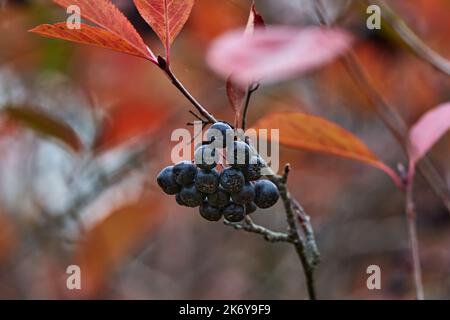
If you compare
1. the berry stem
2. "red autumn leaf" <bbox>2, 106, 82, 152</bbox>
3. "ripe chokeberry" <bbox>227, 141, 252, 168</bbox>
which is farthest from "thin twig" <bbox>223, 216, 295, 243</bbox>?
"red autumn leaf" <bbox>2, 106, 82, 152</bbox>

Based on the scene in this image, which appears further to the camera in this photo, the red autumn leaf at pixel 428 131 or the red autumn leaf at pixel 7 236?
the red autumn leaf at pixel 7 236

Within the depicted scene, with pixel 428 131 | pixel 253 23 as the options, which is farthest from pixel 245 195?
pixel 428 131

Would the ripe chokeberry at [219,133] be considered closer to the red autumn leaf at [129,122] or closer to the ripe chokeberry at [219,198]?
the ripe chokeberry at [219,198]

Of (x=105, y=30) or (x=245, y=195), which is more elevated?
(x=105, y=30)

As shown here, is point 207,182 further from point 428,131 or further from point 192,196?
point 428,131

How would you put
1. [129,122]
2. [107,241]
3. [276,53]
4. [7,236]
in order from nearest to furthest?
[276,53] → [107,241] → [129,122] → [7,236]

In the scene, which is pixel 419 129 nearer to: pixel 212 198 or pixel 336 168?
pixel 212 198

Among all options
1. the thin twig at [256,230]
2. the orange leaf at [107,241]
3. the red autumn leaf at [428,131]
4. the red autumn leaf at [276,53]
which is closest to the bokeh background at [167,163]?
the orange leaf at [107,241]
